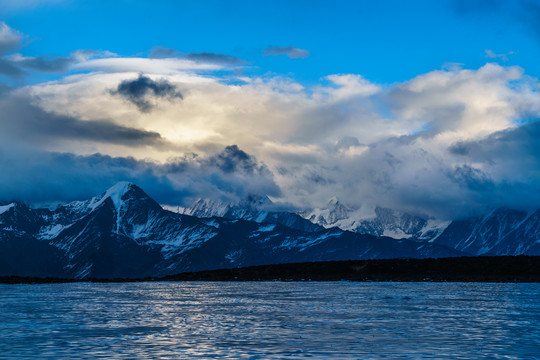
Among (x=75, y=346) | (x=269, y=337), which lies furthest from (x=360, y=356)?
(x=75, y=346)

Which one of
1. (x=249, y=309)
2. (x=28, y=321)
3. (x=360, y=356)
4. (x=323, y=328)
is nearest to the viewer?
(x=360, y=356)

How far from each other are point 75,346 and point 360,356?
20.5m

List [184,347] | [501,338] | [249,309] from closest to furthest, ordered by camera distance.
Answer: [184,347] → [501,338] → [249,309]

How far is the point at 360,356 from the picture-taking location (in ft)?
132

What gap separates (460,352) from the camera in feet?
139

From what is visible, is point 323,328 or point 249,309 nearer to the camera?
point 323,328

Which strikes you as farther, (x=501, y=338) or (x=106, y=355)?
(x=501, y=338)

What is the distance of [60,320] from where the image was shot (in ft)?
223

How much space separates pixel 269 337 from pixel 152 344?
368 inches

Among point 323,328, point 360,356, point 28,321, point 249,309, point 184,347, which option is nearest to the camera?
point 360,356

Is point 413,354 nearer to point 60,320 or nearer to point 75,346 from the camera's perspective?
point 75,346

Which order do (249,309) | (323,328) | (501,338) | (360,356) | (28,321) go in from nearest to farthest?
1. (360,356)
2. (501,338)
3. (323,328)
4. (28,321)
5. (249,309)

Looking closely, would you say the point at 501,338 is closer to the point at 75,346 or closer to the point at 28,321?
the point at 75,346

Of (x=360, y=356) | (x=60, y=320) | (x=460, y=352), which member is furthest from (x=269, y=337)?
(x=60, y=320)
